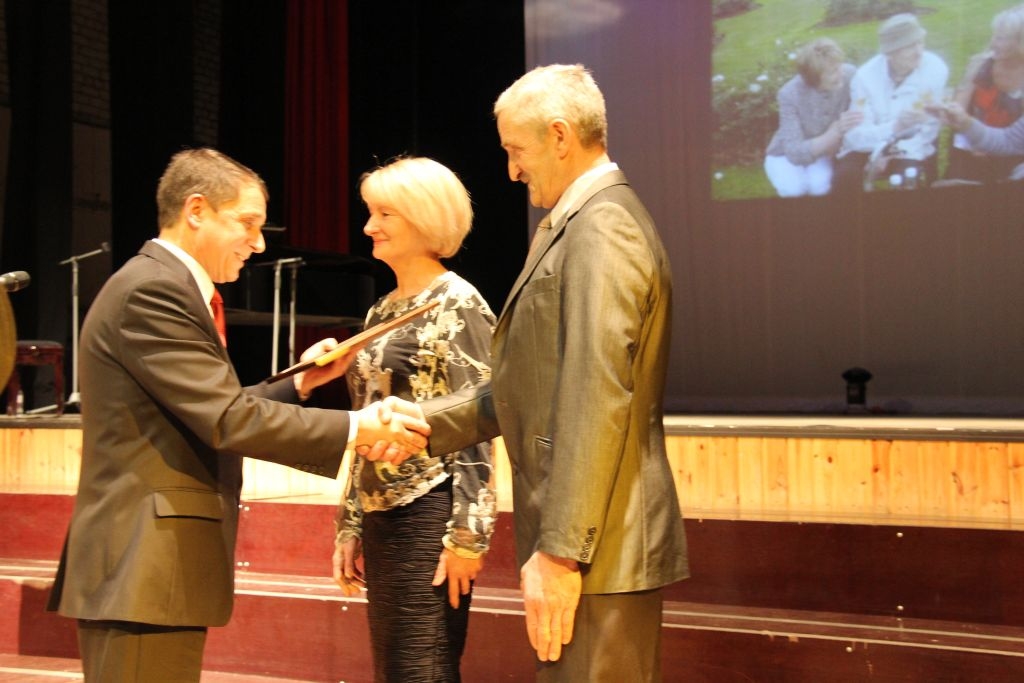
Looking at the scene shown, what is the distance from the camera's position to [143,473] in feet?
5.94

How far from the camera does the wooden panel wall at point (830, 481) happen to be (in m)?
3.51

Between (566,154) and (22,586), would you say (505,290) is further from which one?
(566,154)

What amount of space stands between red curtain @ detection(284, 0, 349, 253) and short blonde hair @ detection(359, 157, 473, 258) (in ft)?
21.5

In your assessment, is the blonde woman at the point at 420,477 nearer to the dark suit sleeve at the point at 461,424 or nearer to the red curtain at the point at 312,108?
the dark suit sleeve at the point at 461,424

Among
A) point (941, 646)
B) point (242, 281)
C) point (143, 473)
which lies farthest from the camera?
point (242, 281)

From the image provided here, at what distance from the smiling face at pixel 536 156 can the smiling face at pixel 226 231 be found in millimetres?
554

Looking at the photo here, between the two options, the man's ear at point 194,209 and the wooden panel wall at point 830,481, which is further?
the wooden panel wall at point 830,481

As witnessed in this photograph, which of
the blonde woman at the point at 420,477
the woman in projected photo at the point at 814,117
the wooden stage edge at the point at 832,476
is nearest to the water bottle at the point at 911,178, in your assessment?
the woman in projected photo at the point at 814,117

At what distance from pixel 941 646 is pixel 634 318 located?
152cm

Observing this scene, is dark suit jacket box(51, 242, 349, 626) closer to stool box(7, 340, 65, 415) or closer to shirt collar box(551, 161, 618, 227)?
→ shirt collar box(551, 161, 618, 227)

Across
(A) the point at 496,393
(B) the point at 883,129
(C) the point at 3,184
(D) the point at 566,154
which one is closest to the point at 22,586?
(A) the point at 496,393

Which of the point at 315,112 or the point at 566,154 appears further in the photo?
the point at 315,112

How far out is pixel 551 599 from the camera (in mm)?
1517

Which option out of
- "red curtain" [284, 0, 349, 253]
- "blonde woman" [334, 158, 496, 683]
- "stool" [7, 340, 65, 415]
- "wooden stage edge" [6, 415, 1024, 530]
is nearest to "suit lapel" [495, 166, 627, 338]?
"blonde woman" [334, 158, 496, 683]
